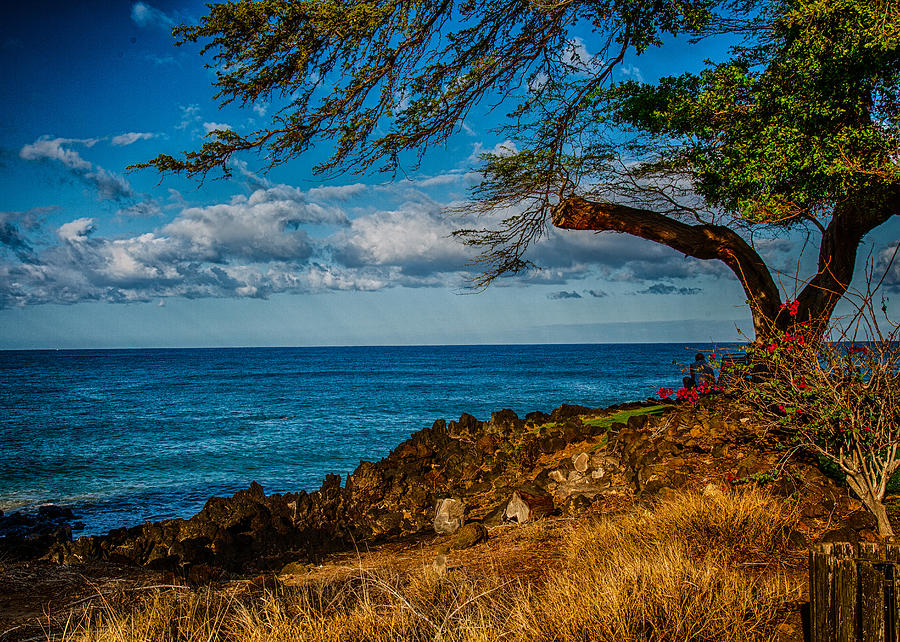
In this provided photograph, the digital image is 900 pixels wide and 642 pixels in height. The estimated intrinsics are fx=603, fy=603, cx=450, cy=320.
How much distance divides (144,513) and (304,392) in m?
34.7

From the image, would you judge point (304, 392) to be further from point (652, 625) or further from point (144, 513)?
point (652, 625)

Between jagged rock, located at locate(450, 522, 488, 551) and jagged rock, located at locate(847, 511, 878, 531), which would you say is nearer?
jagged rock, located at locate(847, 511, 878, 531)

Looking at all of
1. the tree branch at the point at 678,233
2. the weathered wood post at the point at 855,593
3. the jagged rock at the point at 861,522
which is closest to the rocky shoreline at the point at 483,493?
the jagged rock at the point at 861,522

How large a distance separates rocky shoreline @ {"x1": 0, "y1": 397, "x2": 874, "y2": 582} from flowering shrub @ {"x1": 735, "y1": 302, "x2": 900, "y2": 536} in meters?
0.43

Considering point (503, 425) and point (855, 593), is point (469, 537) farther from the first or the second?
point (503, 425)

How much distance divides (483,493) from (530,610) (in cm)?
652

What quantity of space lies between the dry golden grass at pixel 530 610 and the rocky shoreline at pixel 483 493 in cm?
240

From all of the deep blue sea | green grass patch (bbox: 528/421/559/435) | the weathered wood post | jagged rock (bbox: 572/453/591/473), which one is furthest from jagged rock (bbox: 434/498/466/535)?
the weathered wood post

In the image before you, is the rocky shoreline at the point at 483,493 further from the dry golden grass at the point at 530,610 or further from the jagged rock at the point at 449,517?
the dry golden grass at the point at 530,610

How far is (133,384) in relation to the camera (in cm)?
5953

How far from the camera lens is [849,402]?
6.08 meters

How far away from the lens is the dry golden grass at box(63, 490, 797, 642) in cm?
354

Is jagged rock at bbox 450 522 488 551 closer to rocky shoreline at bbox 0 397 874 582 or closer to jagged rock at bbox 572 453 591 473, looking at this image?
rocky shoreline at bbox 0 397 874 582

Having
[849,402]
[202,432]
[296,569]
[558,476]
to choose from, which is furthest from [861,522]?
[202,432]
